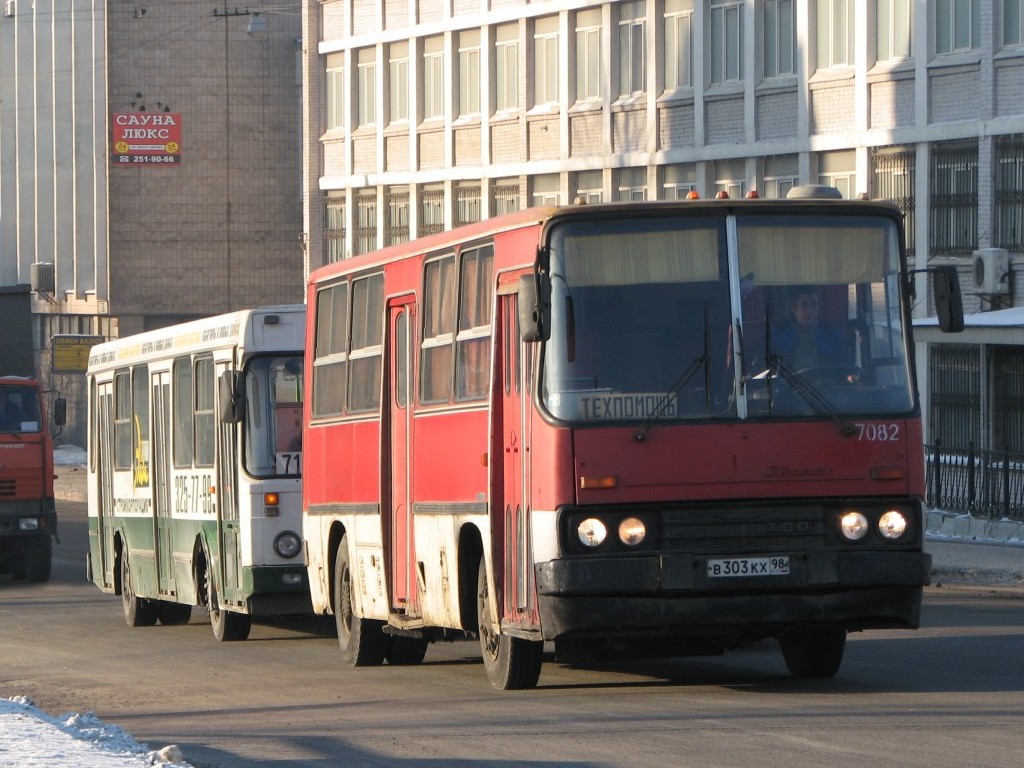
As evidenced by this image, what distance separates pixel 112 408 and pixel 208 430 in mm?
3936

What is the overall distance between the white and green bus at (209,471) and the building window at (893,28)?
17.8 metres

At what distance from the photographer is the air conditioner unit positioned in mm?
33531

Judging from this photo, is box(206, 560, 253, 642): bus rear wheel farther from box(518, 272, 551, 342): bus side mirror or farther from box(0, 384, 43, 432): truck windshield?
box(0, 384, 43, 432): truck windshield

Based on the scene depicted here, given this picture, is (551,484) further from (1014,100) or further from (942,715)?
(1014,100)

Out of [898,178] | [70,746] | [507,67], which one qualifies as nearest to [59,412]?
[898,178]

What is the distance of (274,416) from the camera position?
58.3ft

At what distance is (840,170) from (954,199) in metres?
3.17

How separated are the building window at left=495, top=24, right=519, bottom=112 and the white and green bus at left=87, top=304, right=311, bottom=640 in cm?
2433

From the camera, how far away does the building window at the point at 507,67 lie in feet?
150

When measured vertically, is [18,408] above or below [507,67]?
below

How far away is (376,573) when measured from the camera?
14.6m

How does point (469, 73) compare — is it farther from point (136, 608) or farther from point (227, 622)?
point (227, 622)

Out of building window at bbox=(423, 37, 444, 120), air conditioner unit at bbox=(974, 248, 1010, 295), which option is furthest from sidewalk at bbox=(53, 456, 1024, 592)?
building window at bbox=(423, 37, 444, 120)

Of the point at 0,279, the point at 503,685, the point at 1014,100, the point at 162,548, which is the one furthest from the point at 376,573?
the point at 0,279
